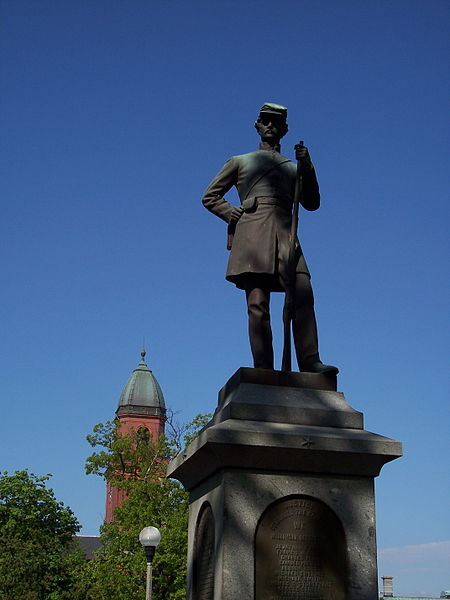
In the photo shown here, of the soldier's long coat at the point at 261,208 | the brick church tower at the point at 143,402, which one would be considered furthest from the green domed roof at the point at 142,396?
the soldier's long coat at the point at 261,208

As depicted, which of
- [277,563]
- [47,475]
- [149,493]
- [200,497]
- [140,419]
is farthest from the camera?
[140,419]

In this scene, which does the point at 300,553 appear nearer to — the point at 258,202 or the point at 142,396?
the point at 258,202

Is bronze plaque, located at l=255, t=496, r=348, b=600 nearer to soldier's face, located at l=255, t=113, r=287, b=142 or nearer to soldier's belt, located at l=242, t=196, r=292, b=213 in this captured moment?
soldier's belt, located at l=242, t=196, r=292, b=213

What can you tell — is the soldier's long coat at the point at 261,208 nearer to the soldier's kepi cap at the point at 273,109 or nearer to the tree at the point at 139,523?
the soldier's kepi cap at the point at 273,109

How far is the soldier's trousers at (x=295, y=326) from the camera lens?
7.03 meters

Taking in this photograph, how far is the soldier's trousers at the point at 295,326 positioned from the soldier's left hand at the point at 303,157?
1050mm

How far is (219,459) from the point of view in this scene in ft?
20.0

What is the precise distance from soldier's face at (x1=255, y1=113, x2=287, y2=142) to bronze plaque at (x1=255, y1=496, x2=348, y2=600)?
11.3ft

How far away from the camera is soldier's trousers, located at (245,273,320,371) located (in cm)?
703

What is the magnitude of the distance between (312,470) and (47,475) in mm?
43054

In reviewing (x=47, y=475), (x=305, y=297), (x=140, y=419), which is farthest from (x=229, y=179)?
(x=140, y=419)

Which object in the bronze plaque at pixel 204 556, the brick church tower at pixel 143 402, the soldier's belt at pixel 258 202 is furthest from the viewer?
the brick church tower at pixel 143 402

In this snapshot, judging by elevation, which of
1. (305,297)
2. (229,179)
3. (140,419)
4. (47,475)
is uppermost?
(140,419)

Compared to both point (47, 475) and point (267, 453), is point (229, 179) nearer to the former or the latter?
point (267, 453)
